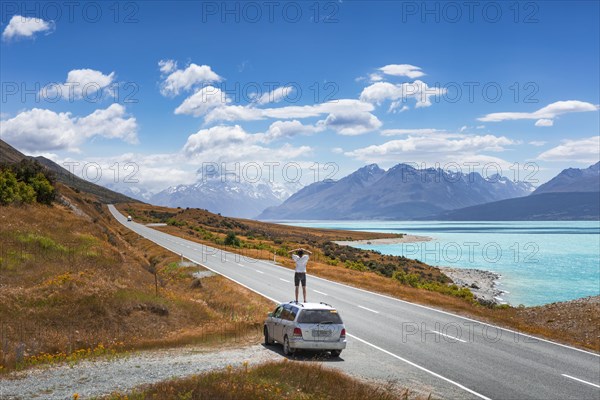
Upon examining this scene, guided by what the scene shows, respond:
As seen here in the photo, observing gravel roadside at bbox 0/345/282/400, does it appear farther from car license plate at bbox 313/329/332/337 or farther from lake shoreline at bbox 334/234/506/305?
lake shoreline at bbox 334/234/506/305

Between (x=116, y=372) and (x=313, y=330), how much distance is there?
582cm

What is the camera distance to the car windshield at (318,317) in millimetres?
16719

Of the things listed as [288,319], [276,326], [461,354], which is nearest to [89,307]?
[276,326]

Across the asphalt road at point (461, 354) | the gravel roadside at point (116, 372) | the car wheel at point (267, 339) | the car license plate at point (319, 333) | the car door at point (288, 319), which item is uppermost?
the car door at point (288, 319)

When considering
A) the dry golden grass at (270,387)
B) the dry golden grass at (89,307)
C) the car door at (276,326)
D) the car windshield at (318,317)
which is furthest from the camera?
the dry golden grass at (89,307)

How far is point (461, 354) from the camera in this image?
1812cm

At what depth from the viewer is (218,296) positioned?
29.4 meters

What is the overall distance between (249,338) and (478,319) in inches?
474

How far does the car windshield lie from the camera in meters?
16.7

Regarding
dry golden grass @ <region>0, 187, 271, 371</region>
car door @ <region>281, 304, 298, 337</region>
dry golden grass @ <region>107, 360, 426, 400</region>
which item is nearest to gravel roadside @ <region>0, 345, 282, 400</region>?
car door @ <region>281, 304, 298, 337</region>

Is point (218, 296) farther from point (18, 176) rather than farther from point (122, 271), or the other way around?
point (18, 176)

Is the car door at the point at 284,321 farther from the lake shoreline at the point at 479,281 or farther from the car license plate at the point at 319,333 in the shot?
the lake shoreline at the point at 479,281

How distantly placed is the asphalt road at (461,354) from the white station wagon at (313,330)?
94 cm

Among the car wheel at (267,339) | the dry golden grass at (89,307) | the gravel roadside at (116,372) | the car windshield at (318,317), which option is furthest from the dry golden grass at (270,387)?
the dry golden grass at (89,307)
